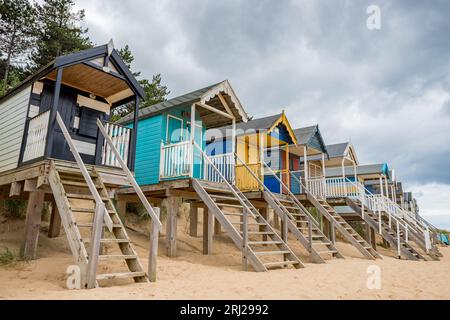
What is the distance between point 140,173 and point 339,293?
8272mm

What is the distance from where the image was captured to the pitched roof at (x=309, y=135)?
16.5 metres

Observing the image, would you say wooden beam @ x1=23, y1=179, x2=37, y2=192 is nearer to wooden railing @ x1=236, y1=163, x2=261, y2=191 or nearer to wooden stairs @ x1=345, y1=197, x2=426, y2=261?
wooden railing @ x1=236, y1=163, x2=261, y2=191

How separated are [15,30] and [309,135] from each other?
24.3m

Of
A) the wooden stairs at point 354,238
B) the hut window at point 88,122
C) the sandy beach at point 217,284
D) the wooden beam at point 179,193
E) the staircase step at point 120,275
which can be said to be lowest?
the sandy beach at point 217,284

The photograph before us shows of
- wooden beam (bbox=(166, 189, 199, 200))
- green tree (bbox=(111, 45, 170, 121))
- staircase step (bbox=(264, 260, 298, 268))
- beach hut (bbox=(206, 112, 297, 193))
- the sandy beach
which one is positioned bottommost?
the sandy beach

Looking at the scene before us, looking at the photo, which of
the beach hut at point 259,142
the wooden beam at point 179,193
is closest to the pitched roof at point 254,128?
the beach hut at point 259,142

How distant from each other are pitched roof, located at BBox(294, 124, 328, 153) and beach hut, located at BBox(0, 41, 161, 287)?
31.3 ft

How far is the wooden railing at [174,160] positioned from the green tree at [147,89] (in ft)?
50.9

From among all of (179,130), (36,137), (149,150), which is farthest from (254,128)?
(36,137)

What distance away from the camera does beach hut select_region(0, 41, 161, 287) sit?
21.1ft

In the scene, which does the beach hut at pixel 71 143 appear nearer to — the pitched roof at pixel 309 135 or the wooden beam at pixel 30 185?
the wooden beam at pixel 30 185

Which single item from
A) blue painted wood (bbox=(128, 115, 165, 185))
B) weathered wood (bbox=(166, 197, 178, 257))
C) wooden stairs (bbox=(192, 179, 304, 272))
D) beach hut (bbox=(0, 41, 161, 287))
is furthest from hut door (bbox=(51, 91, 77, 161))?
wooden stairs (bbox=(192, 179, 304, 272))
